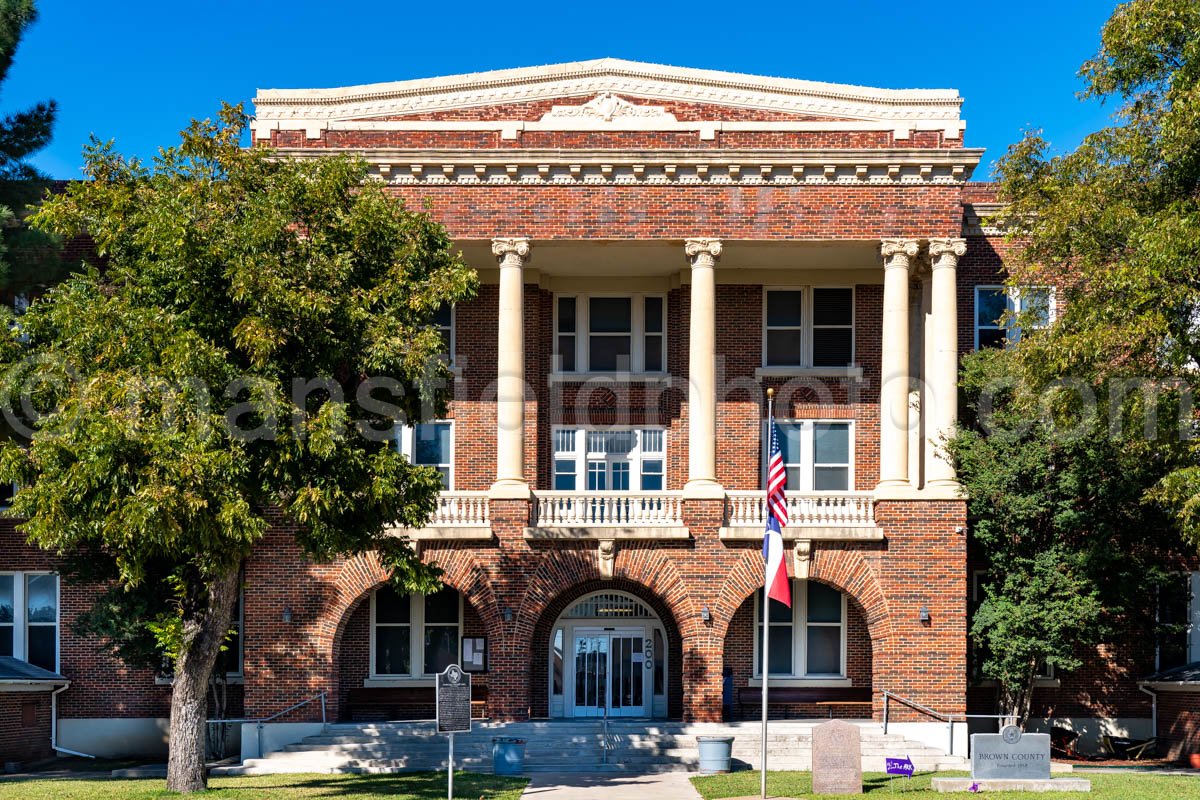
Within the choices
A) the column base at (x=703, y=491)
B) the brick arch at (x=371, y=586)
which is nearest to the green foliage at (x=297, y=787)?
the brick arch at (x=371, y=586)

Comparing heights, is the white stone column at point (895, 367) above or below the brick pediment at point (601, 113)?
below

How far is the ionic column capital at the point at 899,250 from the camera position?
100 feet

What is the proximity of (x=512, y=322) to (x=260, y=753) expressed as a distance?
1031 centimetres

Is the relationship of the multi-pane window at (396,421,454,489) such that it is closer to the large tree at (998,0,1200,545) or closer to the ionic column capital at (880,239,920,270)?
the ionic column capital at (880,239,920,270)

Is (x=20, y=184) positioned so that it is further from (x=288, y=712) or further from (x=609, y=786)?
(x=609, y=786)

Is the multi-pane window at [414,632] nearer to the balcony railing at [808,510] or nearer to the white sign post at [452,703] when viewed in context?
the balcony railing at [808,510]

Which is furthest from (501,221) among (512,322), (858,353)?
(858,353)

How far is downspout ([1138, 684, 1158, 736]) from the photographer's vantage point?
106ft

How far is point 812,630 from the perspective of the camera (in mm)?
33062

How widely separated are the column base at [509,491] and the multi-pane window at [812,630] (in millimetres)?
6757

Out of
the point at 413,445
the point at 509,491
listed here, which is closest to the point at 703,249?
the point at 509,491

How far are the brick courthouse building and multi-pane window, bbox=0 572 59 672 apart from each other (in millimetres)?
78

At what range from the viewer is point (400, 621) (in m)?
33.1

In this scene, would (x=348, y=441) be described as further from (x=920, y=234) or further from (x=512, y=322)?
(x=920, y=234)
